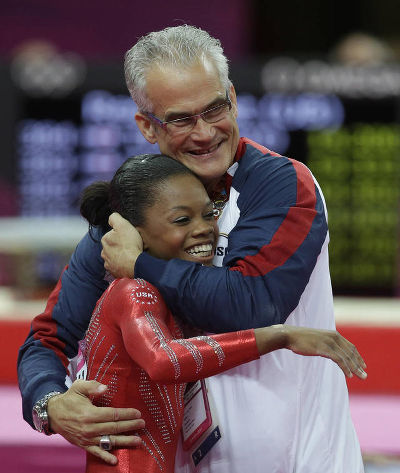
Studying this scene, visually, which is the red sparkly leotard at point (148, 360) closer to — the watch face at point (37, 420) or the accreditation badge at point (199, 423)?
the accreditation badge at point (199, 423)

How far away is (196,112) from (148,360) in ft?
1.78

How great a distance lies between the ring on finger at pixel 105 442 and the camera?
1742 mm

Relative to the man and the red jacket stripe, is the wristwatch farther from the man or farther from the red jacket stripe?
the red jacket stripe

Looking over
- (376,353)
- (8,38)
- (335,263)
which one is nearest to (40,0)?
(8,38)

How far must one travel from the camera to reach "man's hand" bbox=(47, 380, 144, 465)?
173 cm

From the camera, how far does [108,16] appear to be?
716 centimetres

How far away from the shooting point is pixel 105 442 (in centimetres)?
175

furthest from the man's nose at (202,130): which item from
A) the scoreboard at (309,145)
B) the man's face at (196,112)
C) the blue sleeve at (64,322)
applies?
the scoreboard at (309,145)

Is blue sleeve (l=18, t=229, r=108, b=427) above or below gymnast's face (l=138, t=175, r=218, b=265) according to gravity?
below

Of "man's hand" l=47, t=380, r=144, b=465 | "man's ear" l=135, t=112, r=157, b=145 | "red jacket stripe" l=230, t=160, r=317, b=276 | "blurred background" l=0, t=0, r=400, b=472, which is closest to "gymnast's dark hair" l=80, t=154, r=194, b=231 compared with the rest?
"man's ear" l=135, t=112, r=157, b=145

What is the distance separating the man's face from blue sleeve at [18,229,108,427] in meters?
0.28

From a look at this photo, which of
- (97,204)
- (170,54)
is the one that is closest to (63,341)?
(97,204)

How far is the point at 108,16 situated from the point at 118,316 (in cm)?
578

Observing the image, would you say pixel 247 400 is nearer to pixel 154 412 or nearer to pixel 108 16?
pixel 154 412
